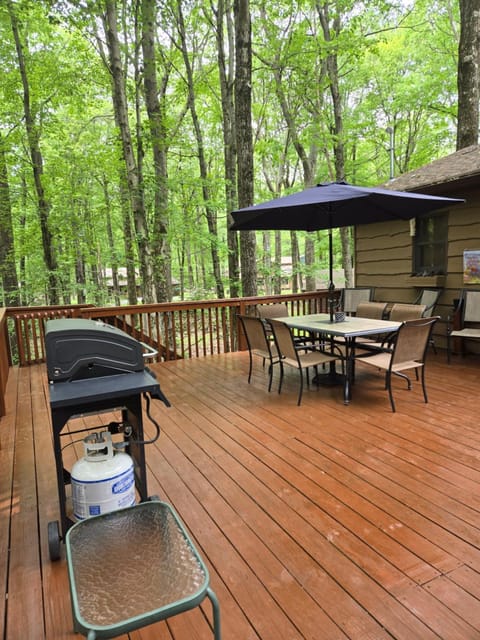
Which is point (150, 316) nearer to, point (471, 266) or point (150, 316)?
point (150, 316)

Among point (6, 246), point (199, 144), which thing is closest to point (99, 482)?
point (6, 246)

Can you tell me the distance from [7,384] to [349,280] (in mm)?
8457

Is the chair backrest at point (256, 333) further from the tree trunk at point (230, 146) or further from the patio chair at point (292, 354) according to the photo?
the tree trunk at point (230, 146)

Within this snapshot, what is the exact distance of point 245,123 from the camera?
5.67 m

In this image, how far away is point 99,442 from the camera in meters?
1.69

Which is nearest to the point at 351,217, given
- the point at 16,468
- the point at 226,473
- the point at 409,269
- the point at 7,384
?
the point at 409,269

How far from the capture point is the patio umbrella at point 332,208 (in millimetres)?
3422

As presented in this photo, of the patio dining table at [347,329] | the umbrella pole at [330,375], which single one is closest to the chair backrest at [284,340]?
the patio dining table at [347,329]

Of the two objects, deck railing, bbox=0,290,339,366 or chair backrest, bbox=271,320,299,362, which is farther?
deck railing, bbox=0,290,339,366

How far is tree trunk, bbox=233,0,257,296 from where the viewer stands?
552 cm

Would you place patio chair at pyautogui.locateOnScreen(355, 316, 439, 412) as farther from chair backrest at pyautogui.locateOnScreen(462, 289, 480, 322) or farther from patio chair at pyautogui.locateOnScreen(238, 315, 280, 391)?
chair backrest at pyautogui.locateOnScreen(462, 289, 480, 322)

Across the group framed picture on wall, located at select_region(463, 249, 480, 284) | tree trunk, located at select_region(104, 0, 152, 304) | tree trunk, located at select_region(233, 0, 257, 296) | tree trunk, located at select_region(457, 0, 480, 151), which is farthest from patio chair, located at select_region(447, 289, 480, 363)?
tree trunk, located at select_region(104, 0, 152, 304)

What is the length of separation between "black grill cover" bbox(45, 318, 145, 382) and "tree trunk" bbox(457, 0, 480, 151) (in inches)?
282

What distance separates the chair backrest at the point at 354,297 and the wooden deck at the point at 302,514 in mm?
2929
